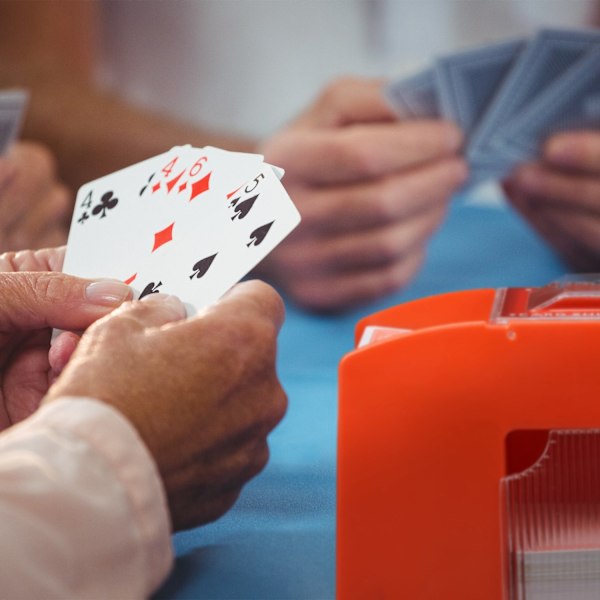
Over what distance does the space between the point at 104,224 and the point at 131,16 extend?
3.32 meters

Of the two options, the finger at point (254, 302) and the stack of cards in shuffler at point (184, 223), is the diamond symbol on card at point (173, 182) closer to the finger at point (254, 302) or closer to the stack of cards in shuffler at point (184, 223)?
the stack of cards in shuffler at point (184, 223)

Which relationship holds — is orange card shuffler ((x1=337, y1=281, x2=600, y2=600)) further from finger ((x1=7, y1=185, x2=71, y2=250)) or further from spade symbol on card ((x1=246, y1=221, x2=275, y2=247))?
finger ((x1=7, y1=185, x2=71, y2=250))

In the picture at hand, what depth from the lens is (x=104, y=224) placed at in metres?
0.90

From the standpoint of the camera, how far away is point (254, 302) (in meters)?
0.70

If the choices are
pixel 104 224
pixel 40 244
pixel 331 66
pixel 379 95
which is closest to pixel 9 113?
pixel 40 244

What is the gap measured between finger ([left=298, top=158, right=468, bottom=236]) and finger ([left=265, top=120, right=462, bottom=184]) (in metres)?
0.02

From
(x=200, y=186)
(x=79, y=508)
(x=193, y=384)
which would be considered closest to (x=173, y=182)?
(x=200, y=186)

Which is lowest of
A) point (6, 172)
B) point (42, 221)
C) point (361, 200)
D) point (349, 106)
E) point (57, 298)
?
point (42, 221)

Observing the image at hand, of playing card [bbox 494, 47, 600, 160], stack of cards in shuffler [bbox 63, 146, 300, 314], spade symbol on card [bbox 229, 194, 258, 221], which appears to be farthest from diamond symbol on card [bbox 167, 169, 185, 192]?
playing card [bbox 494, 47, 600, 160]

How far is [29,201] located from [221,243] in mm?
1331

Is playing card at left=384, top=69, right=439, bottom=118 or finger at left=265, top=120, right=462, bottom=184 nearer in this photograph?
playing card at left=384, top=69, right=439, bottom=118

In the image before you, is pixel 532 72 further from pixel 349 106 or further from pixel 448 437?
pixel 448 437

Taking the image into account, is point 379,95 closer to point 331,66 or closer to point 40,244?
point 40,244

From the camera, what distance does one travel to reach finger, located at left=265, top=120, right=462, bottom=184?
1590 mm
